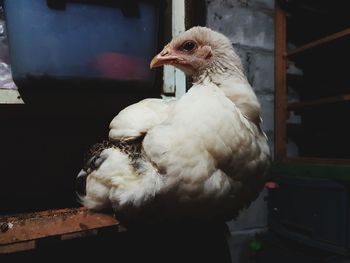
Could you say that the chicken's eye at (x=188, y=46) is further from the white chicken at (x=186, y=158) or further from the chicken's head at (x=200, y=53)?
the white chicken at (x=186, y=158)

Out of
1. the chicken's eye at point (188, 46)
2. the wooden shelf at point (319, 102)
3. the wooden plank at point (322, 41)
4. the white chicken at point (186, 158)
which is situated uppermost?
the wooden plank at point (322, 41)

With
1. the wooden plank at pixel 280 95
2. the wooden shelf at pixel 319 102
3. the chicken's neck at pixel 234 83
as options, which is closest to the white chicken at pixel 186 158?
the chicken's neck at pixel 234 83

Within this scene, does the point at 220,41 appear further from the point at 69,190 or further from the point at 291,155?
the point at 291,155

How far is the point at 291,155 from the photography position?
1.88 metres

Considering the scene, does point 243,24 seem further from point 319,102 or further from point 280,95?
point 319,102

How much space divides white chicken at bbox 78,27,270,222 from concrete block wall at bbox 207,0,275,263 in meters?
0.90

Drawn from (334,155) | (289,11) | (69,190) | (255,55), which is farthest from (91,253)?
(289,11)

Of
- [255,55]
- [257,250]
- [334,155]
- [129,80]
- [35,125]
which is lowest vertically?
[257,250]

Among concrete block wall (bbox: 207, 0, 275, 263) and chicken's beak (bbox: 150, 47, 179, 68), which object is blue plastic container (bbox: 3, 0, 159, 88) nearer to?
chicken's beak (bbox: 150, 47, 179, 68)

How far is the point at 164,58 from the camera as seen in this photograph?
85cm

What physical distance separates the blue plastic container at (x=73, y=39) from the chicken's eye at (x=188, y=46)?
12 cm

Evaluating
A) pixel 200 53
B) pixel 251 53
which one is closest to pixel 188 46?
pixel 200 53

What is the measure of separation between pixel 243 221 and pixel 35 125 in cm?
→ 112

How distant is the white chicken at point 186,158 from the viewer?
0.63m
